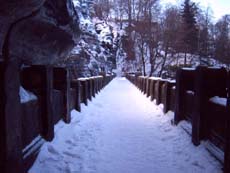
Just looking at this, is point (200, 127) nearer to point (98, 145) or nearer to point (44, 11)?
point (98, 145)

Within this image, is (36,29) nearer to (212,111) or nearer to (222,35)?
(212,111)

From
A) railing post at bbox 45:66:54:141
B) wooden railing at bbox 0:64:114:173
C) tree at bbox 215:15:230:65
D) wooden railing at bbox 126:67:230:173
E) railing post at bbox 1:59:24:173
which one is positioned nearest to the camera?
railing post at bbox 1:59:24:173

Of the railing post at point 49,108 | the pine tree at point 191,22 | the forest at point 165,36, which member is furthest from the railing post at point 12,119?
the pine tree at point 191,22

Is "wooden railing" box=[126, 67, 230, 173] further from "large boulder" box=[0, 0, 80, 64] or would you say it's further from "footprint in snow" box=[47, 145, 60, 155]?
"large boulder" box=[0, 0, 80, 64]

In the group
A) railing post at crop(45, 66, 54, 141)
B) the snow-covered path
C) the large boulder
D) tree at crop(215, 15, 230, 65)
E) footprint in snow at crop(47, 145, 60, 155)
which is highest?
tree at crop(215, 15, 230, 65)

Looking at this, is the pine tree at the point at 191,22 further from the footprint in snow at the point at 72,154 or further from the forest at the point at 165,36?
the footprint in snow at the point at 72,154

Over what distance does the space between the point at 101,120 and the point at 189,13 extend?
4216cm

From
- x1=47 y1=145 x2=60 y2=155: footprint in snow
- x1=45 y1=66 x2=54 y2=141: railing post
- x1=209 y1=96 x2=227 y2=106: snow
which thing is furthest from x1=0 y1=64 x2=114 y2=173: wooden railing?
x1=209 y1=96 x2=227 y2=106: snow

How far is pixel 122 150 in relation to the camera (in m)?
4.40

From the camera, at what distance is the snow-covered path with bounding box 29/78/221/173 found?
3.54m

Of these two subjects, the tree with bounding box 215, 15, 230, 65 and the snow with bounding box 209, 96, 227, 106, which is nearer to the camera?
the snow with bounding box 209, 96, 227, 106

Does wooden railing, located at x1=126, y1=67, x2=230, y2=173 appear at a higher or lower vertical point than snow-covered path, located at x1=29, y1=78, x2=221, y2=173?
higher

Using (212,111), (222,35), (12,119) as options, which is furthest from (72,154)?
(222,35)

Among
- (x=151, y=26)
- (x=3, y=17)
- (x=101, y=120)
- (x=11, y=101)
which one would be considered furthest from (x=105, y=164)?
(x=151, y=26)
